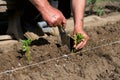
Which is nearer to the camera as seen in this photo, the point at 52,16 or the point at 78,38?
the point at 52,16

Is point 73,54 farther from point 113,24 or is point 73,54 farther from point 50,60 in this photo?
point 113,24

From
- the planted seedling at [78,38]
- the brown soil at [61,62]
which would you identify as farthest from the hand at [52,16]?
the brown soil at [61,62]

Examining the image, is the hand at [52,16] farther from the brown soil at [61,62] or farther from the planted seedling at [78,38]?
the brown soil at [61,62]

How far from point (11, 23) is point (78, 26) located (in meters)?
0.91

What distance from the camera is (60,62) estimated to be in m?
3.25

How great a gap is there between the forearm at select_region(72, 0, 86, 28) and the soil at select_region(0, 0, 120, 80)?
366 millimetres

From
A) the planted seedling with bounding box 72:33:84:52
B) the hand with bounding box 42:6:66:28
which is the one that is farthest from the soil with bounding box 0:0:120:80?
the hand with bounding box 42:6:66:28

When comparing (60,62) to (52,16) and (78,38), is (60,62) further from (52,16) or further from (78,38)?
(52,16)

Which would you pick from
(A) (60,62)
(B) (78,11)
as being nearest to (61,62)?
(A) (60,62)

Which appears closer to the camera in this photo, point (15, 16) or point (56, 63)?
point (56, 63)

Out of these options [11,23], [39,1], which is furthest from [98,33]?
[39,1]

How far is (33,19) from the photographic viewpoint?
12.7 feet

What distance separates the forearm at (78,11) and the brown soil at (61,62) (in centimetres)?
37

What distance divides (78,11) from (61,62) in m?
0.49
